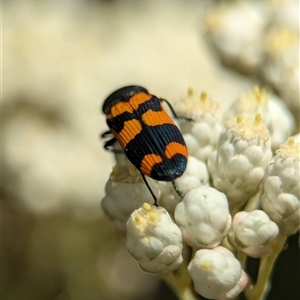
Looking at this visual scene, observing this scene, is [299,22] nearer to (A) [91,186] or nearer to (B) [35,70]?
(A) [91,186]

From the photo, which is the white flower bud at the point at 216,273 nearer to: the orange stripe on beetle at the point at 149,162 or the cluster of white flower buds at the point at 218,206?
the cluster of white flower buds at the point at 218,206

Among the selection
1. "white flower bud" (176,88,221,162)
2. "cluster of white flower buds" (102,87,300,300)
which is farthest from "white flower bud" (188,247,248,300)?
"white flower bud" (176,88,221,162)

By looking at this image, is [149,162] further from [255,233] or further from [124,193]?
[255,233]

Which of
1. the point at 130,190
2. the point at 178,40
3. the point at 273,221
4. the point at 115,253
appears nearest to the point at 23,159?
the point at 115,253

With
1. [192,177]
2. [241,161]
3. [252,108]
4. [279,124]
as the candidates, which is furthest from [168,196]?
[279,124]

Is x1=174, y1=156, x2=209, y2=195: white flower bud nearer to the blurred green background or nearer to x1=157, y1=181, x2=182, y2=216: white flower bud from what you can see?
x1=157, y1=181, x2=182, y2=216: white flower bud

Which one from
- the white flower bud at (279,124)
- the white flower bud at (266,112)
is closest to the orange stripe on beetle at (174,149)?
the white flower bud at (266,112)

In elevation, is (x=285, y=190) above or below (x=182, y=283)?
above
